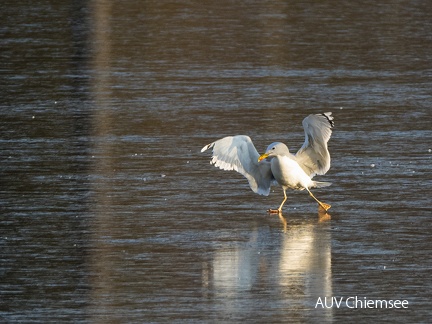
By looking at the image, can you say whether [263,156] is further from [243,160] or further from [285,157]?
[243,160]

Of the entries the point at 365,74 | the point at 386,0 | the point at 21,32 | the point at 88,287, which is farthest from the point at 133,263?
the point at 386,0

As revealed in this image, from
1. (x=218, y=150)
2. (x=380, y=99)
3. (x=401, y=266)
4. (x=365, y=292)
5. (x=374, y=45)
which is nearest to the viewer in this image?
(x=365, y=292)

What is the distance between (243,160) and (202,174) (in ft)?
4.01

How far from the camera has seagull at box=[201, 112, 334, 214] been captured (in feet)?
34.3

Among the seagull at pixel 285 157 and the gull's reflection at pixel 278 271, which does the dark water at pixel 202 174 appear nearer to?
the gull's reflection at pixel 278 271

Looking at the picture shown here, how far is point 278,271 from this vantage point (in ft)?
27.7

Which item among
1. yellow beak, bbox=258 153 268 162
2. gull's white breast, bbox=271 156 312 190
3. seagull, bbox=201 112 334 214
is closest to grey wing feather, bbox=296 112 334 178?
seagull, bbox=201 112 334 214

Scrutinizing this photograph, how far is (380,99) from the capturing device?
51.4 ft

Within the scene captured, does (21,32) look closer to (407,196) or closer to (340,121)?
(340,121)

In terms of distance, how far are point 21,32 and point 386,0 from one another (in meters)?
8.45

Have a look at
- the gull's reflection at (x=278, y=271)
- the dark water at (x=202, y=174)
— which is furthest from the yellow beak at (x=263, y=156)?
the gull's reflection at (x=278, y=271)

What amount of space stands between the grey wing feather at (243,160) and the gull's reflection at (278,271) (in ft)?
2.73

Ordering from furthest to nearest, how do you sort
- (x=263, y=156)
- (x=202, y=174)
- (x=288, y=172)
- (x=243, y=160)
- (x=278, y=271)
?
(x=202, y=174)
(x=243, y=160)
(x=288, y=172)
(x=263, y=156)
(x=278, y=271)

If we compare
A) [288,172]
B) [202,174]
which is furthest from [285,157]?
[202,174]
